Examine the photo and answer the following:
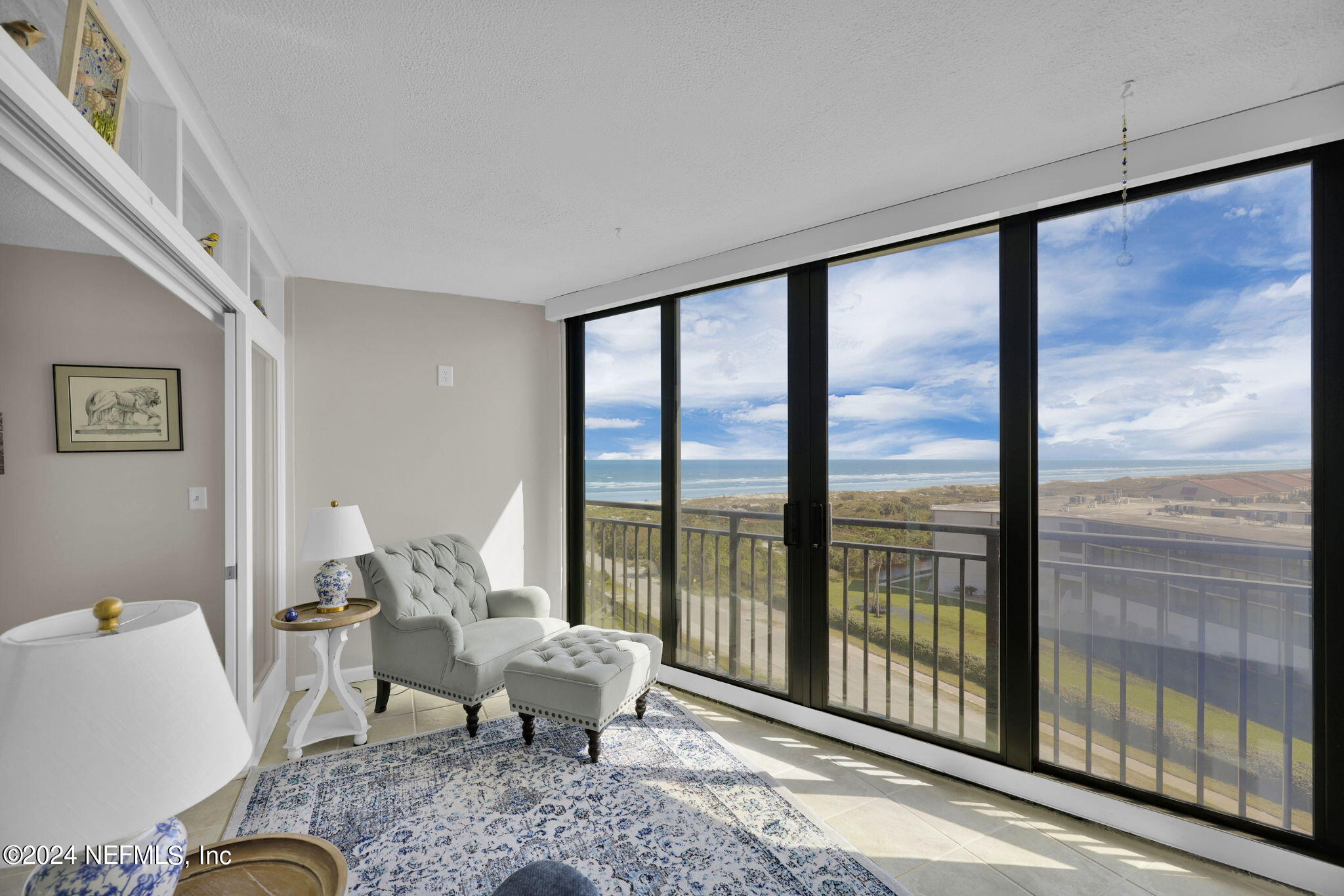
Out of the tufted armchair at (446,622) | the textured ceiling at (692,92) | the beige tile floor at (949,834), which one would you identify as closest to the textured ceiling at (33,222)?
the textured ceiling at (692,92)

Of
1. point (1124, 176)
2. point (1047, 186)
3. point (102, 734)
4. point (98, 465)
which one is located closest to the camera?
point (102, 734)

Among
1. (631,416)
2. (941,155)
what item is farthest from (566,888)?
(631,416)

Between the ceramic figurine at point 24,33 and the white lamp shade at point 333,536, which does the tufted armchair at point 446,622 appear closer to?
the white lamp shade at point 333,536

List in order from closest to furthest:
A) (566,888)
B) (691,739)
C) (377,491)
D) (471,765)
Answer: (566,888) < (471,765) < (691,739) < (377,491)

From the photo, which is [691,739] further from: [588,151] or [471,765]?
[588,151]

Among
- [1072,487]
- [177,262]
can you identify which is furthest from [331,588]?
[1072,487]

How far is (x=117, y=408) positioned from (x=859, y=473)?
2.82m

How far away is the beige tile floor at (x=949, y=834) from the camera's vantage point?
198 cm

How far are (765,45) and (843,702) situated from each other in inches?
113

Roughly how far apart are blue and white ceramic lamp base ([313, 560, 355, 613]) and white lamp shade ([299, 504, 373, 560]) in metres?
0.08

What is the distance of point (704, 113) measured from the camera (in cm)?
198

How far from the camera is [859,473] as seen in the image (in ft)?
9.97

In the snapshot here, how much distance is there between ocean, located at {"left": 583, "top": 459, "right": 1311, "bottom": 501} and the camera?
2238 millimetres

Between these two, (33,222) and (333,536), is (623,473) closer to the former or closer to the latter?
(333,536)
